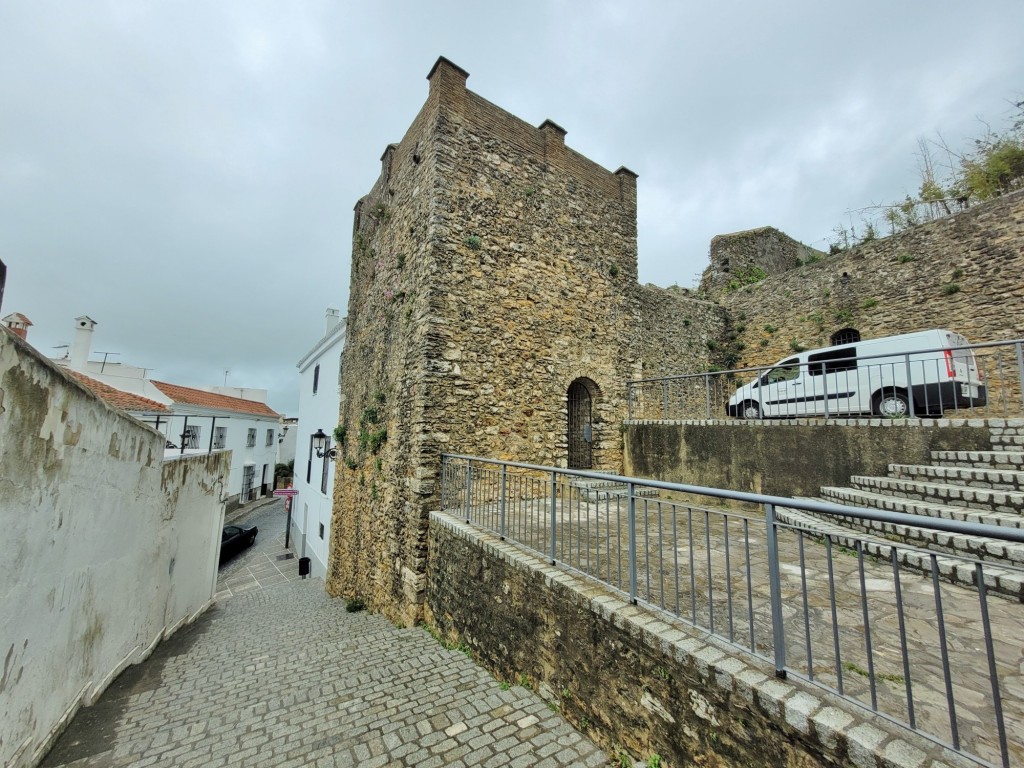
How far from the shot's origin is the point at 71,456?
391 centimetres

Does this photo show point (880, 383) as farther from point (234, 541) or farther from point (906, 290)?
point (234, 541)

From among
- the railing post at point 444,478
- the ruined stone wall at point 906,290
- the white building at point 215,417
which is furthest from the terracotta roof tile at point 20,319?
the ruined stone wall at point 906,290

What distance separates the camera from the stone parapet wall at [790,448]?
19.2ft

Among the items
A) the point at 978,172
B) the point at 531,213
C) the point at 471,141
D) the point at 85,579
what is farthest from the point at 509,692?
the point at 978,172

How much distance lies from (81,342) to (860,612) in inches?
1055

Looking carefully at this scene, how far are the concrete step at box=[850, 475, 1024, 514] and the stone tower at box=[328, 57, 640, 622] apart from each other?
A: 190 inches

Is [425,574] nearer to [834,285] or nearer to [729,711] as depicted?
[729,711]

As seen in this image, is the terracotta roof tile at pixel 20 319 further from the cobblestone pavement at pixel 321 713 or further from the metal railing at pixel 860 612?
the metal railing at pixel 860 612

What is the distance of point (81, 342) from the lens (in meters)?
19.0

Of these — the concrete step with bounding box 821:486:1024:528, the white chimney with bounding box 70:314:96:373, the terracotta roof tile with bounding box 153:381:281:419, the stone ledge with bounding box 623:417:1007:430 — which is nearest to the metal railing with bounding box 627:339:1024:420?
the stone ledge with bounding box 623:417:1007:430

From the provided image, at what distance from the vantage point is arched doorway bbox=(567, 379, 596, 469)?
31.7ft

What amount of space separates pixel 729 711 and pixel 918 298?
13.5 meters

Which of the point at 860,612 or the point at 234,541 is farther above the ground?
the point at 860,612

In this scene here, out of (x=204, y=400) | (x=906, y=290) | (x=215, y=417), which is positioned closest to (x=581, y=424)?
(x=906, y=290)
